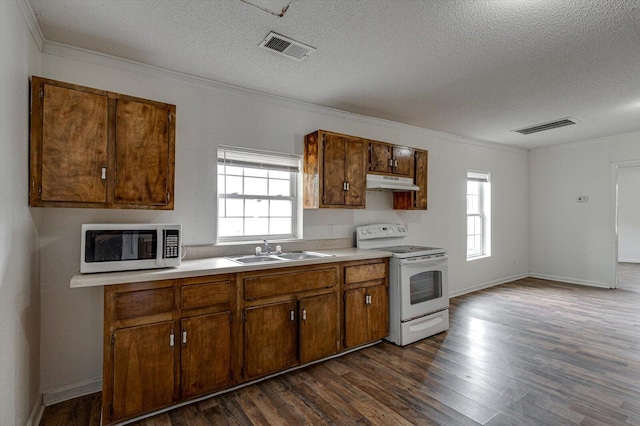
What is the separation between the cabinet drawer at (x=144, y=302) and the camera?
207cm

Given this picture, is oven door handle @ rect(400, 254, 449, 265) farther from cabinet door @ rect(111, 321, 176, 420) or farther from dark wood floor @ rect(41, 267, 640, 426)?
cabinet door @ rect(111, 321, 176, 420)

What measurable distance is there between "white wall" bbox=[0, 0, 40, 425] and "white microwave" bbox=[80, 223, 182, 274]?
0.34 m

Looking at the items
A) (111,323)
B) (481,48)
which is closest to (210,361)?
(111,323)

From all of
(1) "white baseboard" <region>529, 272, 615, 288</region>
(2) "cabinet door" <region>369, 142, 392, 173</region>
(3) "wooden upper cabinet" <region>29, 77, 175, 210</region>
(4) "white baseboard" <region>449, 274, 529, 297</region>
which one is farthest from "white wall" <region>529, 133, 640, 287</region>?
(3) "wooden upper cabinet" <region>29, 77, 175, 210</region>

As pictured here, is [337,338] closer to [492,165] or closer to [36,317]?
[36,317]

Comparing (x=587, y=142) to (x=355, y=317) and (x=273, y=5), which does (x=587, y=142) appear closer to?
(x=355, y=317)

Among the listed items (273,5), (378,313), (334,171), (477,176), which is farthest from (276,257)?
(477,176)

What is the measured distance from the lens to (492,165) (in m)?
5.86

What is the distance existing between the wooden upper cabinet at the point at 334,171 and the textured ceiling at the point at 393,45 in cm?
49

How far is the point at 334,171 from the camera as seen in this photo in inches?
135

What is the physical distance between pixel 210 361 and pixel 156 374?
0.36 meters

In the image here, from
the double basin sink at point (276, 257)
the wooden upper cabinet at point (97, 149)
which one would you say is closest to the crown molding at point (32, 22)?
the wooden upper cabinet at point (97, 149)

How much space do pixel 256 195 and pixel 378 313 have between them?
5.86 ft

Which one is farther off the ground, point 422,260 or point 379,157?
point 379,157
